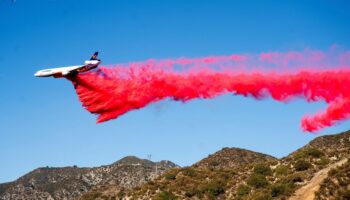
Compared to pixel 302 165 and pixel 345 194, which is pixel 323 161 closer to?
pixel 302 165

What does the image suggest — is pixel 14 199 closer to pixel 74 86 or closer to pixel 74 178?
pixel 74 178

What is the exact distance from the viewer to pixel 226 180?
8131cm

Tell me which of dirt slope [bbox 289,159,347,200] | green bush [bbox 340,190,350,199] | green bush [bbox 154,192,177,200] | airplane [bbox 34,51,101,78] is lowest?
green bush [bbox 340,190,350,199]

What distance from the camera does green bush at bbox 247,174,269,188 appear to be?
7412cm

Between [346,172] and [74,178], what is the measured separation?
121489 millimetres

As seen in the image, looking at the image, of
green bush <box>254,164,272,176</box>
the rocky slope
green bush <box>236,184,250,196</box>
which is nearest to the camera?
green bush <box>236,184,250,196</box>

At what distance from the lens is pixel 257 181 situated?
74.5m

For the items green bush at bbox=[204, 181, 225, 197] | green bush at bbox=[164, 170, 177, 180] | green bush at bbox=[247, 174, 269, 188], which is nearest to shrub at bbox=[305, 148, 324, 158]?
green bush at bbox=[247, 174, 269, 188]

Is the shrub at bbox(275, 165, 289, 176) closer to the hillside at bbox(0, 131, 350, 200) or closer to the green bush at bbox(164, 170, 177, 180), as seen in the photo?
the hillside at bbox(0, 131, 350, 200)

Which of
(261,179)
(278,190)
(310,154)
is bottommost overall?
(278,190)

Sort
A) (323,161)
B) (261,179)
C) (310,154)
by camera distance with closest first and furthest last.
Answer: (261,179) → (323,161) → (310,154)

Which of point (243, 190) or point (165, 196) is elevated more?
point (165, 196)

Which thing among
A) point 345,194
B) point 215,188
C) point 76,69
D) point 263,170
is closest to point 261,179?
point 263,170

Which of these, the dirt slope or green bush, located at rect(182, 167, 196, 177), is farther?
green bush, located at rect(182, 167, 196, 177)
